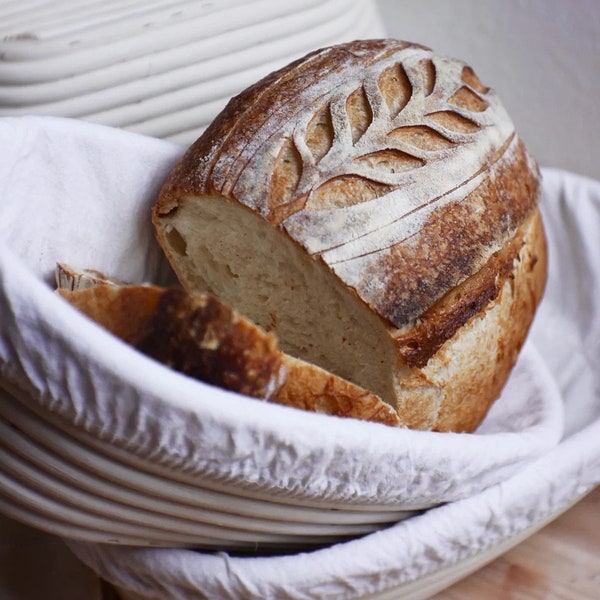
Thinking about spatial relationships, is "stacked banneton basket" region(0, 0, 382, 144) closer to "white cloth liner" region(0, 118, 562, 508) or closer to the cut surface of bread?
"white cloth liner" region(0, 118, 562, 508)

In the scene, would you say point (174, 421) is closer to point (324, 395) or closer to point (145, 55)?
point (324, 395)

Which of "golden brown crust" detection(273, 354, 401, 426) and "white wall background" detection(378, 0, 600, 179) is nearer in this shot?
"golden brown crust" detection(273, 354, 401, 426)

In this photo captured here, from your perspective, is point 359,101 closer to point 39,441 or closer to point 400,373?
point 400,373

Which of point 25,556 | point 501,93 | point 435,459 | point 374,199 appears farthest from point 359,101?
point 501,93

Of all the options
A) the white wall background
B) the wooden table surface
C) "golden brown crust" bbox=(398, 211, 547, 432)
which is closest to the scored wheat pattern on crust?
"golden brown crust" bbox=(398, 211, 547, 432)

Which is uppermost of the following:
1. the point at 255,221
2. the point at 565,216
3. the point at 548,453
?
the point at 255,221

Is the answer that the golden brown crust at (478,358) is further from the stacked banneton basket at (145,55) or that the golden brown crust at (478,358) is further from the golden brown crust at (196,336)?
the stacked banneton basket at (145,55)

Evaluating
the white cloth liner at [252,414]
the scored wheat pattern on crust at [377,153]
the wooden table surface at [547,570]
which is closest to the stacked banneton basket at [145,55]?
the white cloth liner at [252,414]
